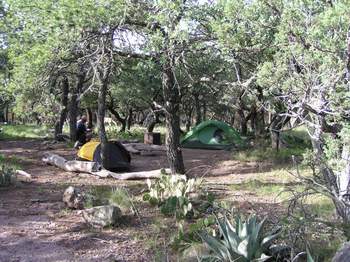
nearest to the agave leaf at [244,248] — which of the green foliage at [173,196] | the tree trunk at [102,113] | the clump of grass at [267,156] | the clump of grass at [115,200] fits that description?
the green foliage at [173,196]

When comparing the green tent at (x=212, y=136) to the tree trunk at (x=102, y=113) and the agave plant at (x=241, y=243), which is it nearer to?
the tree trunk at (x=102, y=113)

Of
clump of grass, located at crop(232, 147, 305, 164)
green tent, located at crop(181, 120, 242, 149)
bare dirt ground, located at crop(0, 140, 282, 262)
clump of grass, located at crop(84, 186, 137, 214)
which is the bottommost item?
bare dirt ground, located at crop(0, 140, 282, 262)

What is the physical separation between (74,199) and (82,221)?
0.82 metres

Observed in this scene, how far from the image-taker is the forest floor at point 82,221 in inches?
236

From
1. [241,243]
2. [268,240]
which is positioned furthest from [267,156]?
[241,243]

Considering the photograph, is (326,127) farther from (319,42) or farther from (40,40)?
(40,40)

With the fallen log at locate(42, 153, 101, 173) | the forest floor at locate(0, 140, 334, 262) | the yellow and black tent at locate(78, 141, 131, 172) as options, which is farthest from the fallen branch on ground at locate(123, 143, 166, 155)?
the forest floor at locate(0, 140, 334, 262)

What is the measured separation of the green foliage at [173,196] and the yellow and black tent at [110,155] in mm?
4377

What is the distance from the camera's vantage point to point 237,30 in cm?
616

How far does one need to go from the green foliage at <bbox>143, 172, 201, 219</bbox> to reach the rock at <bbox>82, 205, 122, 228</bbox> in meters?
0.89

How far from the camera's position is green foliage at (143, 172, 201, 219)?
730 cm

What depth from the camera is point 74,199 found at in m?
8.03

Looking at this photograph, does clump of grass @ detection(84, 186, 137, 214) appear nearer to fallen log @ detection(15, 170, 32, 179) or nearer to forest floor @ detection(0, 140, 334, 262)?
forest floor @ detection(0, 140, 334, 262)

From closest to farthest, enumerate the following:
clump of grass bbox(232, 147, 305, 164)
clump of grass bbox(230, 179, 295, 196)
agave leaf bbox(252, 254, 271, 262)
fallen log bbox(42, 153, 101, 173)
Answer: agave leaf bbox(252, 254, 271, 262) → clump of grass bbox(230, 179, 295, 196) → fallen log bbox(42, 153, 101, 173) → clump of grass bbox(232, 147, 305, 164)
